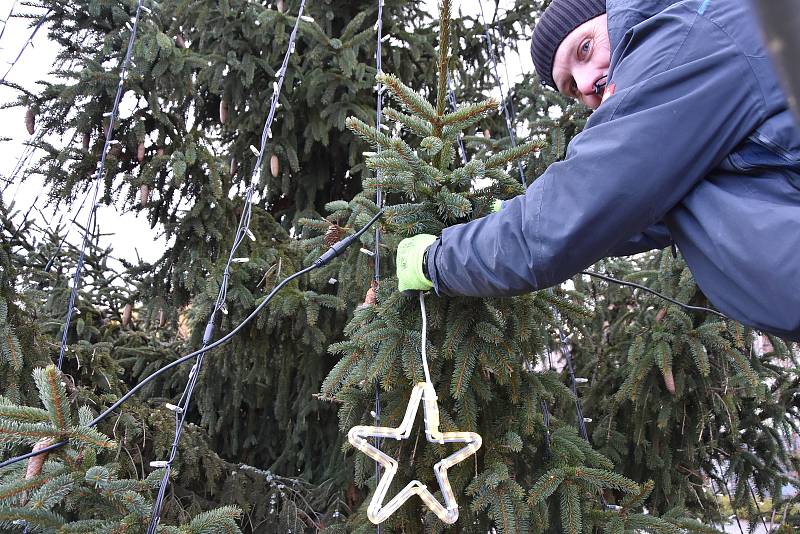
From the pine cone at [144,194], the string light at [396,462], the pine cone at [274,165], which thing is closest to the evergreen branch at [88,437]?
the string light at [396,462]

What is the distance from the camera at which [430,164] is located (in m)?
1.80

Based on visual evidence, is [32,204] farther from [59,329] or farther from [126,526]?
[126,526]

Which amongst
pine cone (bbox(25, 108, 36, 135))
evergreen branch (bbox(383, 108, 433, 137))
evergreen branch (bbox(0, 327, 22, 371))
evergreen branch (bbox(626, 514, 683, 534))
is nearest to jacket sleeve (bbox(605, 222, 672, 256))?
evergreen branch (bbox(383, 108, 433, 137))

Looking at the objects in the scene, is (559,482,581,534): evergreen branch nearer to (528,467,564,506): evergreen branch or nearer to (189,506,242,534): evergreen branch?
(528,467,564,506): evergreen branch

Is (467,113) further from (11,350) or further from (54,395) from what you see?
(11,350)

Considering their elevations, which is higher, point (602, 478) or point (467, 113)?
point (467, 113)

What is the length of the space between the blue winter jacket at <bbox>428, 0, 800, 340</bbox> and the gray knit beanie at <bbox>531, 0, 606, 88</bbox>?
35 cm

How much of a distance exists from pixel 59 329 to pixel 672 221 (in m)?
3.03

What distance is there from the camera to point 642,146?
1171 mm

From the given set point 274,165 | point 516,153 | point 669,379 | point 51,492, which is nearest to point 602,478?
point 669,379

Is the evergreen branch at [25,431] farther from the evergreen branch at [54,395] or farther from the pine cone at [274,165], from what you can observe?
the pine cone at [274,165]

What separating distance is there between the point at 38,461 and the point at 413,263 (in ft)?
3.54

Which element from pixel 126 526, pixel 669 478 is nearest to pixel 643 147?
pixel 126 526

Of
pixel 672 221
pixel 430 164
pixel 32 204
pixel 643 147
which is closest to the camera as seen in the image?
pixel 643 147
